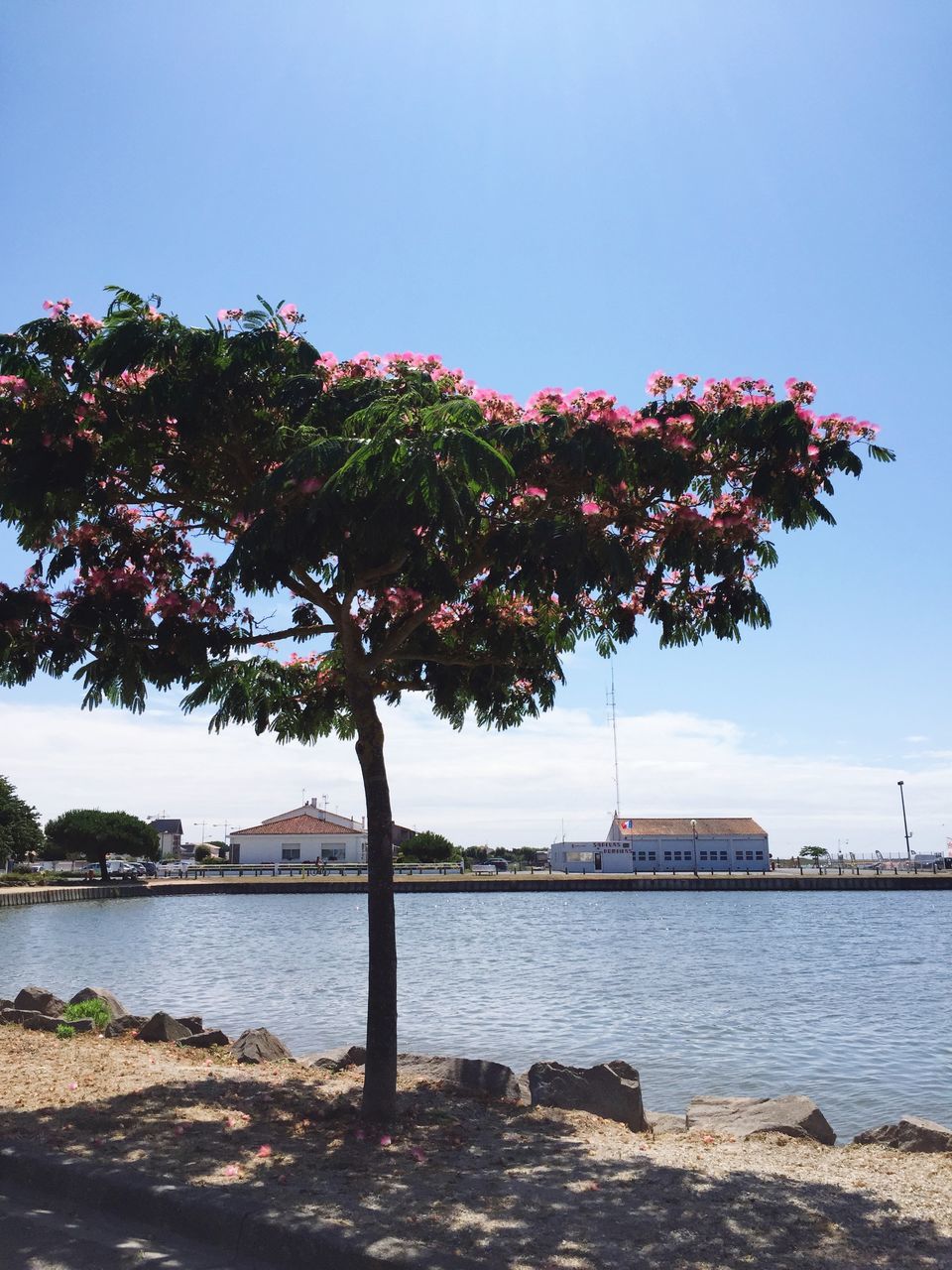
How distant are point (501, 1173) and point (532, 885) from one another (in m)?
91.0

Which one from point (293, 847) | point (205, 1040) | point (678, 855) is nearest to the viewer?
point (205, 1040)

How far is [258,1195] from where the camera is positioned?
6.80 meters

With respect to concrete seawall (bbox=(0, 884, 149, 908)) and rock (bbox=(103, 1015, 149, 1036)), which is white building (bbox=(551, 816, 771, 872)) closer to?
concrete seawall (bbox=(0, 884, 149, 908))

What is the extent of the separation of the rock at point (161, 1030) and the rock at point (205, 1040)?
0.26 meters

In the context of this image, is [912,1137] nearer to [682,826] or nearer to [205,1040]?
[205,1040]

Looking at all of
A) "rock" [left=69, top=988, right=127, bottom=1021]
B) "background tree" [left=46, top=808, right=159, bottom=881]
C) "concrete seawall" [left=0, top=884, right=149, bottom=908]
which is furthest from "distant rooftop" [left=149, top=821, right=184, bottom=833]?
"rock" [left=69, top=988, right=127, bottom=1021]

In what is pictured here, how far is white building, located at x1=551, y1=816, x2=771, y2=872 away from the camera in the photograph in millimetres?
116062

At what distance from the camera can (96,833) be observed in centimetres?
9738

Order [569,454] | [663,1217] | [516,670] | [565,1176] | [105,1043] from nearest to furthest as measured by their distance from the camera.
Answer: [663,1217], [565,1176], [569,454], [516,670], [105,1043]

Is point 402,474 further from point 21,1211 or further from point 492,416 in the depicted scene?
point 21,1211

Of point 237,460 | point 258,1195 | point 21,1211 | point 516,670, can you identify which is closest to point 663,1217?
point 258,1195

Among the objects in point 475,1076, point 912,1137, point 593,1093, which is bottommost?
point 912,1137

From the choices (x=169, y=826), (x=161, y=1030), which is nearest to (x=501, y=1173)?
(x=161, y=1030)

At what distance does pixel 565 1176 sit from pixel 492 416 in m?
6.19
